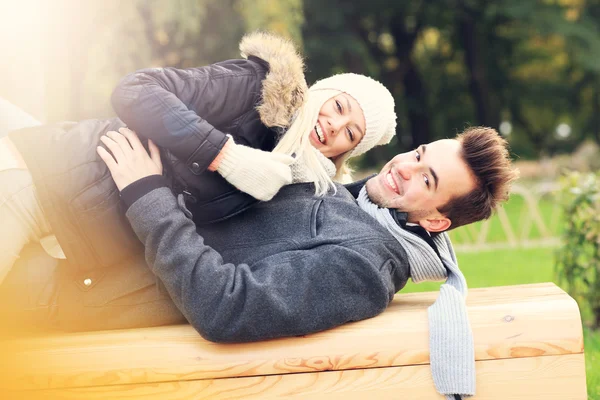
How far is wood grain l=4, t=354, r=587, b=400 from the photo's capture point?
2570 millimetres

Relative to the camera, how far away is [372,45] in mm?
24969

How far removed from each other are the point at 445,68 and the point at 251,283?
2614 centimetres

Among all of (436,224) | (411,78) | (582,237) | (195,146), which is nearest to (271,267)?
(195,146)

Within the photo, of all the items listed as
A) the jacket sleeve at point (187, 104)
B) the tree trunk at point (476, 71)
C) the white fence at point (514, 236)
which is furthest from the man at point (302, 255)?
the tree trunk at point (476, 71)

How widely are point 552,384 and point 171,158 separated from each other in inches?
64.3

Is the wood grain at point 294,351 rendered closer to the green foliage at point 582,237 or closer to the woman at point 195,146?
the woman at point 195,146

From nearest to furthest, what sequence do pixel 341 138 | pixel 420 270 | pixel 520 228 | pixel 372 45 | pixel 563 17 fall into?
pixel 420 270
pixel 341 138
pixel 520 228
pixel 563 17
pixel 372 45

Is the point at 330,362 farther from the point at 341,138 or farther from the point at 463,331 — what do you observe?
the point at 341,138

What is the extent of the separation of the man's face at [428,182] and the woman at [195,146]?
281mm

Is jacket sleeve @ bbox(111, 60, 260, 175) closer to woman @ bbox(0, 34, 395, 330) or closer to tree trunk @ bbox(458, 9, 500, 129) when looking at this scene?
woman @ bbox(0, 34, 395, 330)

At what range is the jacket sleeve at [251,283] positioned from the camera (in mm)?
2527

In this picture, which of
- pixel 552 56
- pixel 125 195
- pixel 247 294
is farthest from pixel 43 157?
pixel 552 56

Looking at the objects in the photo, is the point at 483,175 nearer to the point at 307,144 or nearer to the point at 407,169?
the point at 407,169

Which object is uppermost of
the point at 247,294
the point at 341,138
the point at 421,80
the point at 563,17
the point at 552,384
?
the point at 341,138
